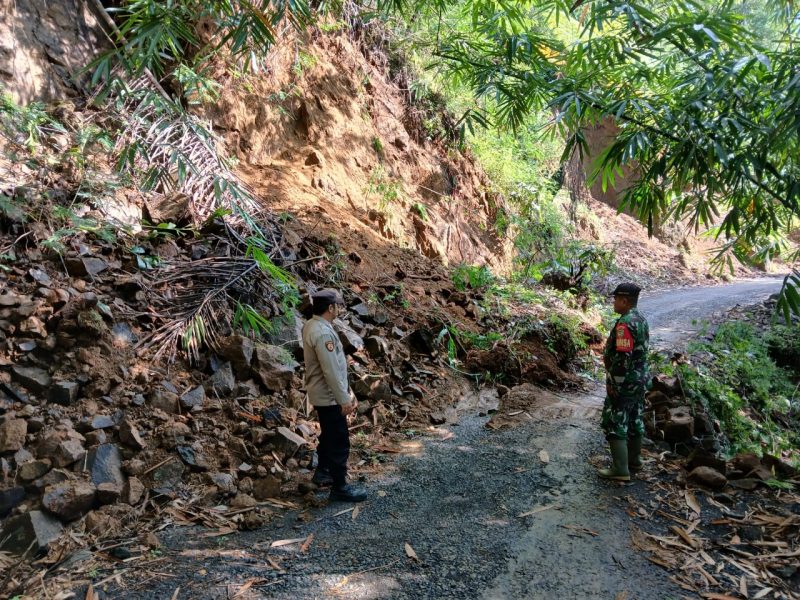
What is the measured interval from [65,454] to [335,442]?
175 centimetres

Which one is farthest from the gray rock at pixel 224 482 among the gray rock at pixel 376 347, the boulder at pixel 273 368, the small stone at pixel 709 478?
the small stone at pixel 709 478

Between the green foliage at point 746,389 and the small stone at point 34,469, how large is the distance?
5.56 m

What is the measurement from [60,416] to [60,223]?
6.78ft

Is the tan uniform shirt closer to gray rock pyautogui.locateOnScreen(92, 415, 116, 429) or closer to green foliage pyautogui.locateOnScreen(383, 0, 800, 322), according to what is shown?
gray rock pyautogui.locateOnScreen(92, 415, 116, 429)

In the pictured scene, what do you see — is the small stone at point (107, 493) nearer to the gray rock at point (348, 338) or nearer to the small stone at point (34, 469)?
the small stone at point (34, 469)

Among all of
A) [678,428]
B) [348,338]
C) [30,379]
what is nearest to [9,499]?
[30,379]

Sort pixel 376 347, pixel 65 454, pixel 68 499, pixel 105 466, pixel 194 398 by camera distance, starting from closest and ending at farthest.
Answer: pixel 68 499, pixel 65 454, pixel 105 466, pixel 194 398, pixel 376 347

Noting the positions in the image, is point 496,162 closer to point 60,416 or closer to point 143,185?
point 143,185

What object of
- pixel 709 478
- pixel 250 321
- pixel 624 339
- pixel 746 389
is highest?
pixel 250 321

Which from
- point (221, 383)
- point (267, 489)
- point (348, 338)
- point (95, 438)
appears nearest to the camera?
point (95, 438)

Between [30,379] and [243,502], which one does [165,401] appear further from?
[243,502]

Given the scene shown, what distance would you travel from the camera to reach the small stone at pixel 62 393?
3961 mm

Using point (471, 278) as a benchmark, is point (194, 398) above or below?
below

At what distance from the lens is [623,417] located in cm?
409
